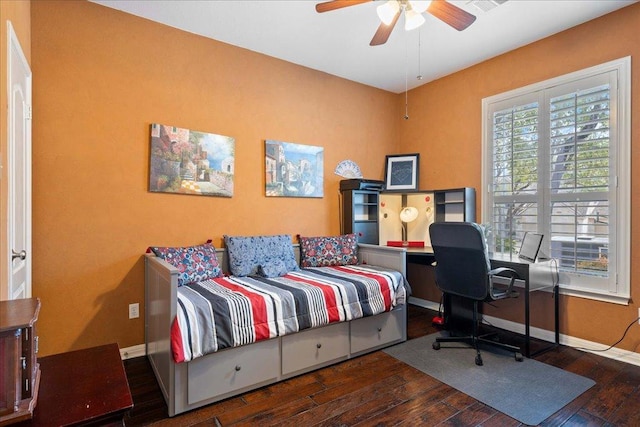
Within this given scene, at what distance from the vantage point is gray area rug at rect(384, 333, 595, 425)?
1.96 m

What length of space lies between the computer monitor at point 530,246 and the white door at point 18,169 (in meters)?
3.46

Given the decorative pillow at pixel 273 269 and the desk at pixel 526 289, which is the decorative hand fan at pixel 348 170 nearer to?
the desk at pixel 526 289

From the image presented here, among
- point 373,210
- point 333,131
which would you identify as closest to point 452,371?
point 373,210

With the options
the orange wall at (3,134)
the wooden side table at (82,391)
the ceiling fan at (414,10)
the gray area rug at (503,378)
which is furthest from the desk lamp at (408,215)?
the orange wall at (3,134)

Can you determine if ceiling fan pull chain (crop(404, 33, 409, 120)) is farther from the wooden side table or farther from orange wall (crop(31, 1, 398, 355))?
the wooden side table

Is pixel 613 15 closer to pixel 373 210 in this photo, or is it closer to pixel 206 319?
pixel 373 210

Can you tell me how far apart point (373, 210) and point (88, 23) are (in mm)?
3129

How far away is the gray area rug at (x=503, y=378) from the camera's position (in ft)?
6.45

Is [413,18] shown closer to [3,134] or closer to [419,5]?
[419,5]

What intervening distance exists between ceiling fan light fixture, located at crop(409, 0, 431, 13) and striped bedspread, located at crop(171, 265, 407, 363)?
6.18ft

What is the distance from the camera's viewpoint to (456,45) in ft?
10.3

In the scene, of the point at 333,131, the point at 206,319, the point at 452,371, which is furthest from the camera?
the point at 333,131

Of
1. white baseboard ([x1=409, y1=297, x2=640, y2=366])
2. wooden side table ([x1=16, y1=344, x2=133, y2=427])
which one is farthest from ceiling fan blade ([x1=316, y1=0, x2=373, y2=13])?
white baseboard ([x1=409, y1=297, x2=640, y2=366])

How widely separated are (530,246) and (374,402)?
1911 mm
